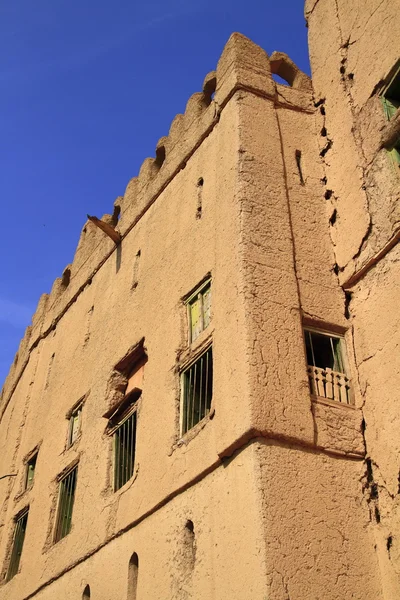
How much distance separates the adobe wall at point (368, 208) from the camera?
713 centimetres

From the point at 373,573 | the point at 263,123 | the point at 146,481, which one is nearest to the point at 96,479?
the point at 146,481

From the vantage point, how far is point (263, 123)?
998 centimetres

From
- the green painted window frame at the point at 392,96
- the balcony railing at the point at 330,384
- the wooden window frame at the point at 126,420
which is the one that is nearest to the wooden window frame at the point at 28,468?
the wooden window frame at the point at 126,420

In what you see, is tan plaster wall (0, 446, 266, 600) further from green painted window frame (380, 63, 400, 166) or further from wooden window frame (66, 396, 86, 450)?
green painted window frame (380, 63, 400, 166)

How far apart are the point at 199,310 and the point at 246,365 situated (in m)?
2.04

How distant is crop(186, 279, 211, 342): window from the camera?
9.10m

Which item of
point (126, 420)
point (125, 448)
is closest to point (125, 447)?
point (125, 448)

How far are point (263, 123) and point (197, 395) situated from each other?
3867mm

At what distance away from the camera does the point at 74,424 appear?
40.5 feet

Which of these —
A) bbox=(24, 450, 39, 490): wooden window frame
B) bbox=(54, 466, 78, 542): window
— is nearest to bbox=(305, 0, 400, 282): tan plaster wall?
bbox=(54, 466, 78, 542): window

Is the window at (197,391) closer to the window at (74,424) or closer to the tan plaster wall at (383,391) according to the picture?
the tan plaster wall at (383,391)

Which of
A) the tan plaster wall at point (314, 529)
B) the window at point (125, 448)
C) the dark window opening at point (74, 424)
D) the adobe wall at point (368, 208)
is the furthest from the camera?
the dark window opening at point (74, 424)

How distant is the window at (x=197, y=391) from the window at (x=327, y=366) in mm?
1183

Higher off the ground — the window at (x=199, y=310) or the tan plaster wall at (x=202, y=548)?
the window at (x=199, y=310)
